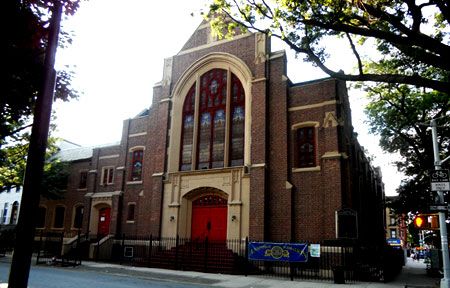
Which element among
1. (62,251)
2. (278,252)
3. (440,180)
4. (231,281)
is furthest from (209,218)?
(440,180)

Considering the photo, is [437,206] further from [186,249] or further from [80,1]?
[186,249]

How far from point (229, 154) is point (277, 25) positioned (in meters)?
10.2

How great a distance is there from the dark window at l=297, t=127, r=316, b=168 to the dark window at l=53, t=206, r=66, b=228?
72.1ft

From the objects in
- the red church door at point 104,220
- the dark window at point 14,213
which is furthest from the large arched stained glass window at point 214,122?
the dark window at point 14,213

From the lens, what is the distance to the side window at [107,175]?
94.5 ft

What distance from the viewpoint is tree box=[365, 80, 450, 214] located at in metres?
22.1

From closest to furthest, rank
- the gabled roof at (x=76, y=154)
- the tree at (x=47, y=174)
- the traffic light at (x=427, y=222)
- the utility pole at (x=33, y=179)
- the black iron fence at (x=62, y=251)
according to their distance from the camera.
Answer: the utility pole at (x=33, y=179), the traffic light at (x=427, y=222), the black iron fence at (x=62, y=251), the tree at (x=47, y=174), the gabled roof at (x=76, y=154)

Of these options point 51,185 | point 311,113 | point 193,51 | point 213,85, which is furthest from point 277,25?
point 51,185

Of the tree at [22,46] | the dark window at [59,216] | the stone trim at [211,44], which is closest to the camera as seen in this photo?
the tree at [22,46]

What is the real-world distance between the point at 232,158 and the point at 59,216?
18626 mm

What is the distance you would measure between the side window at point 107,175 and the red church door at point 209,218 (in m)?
8.75

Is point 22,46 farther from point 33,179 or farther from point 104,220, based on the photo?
point 104,220

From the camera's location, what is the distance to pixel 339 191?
18.4m

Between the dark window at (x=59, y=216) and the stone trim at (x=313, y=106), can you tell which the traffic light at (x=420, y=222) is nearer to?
the stone trim at (x=313, y=106)
